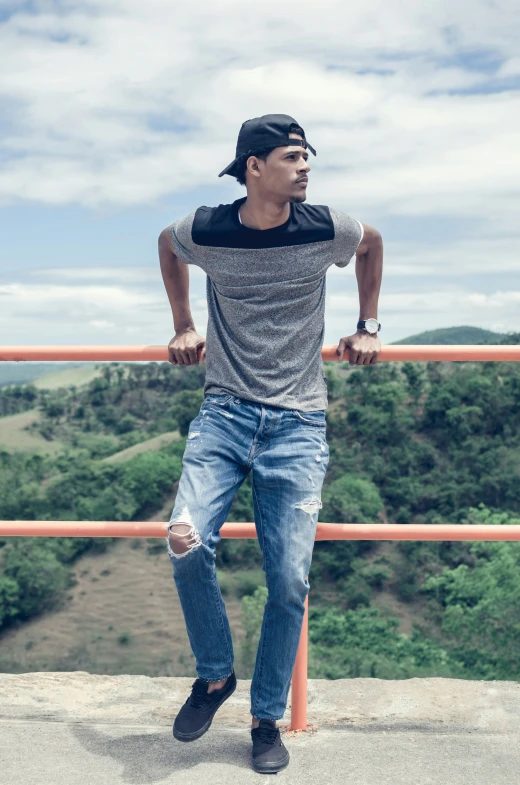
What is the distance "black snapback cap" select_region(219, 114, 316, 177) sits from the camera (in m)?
2.13

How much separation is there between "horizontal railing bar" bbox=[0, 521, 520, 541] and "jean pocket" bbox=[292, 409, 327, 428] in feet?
0.82

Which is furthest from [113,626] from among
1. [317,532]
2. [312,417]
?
[312,417]

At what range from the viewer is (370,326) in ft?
7.41

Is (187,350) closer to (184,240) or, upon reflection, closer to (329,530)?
(184,240)

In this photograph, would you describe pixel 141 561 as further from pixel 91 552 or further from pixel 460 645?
pixel 460 645

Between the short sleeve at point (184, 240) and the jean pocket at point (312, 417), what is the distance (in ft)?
1.59

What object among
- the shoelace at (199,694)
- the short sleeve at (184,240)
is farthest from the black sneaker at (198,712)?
the short sleeve at (184,240)

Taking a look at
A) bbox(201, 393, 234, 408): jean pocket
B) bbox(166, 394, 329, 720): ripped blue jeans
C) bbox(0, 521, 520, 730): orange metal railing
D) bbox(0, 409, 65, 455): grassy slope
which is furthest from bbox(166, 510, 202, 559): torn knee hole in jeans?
bbox(0, 409, 65, 455): grassy slope

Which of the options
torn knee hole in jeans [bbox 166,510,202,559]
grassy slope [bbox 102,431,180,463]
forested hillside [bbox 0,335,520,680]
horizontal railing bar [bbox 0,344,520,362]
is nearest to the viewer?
torn knee hole in jeans [bbox 166,510,202,559]

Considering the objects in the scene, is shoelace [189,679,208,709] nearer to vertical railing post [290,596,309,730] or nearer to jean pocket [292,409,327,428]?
vertical railing post [290,596,309,730]

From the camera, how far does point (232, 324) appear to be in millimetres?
2152

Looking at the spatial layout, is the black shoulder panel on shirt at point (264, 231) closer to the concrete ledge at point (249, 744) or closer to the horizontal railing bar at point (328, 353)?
the horizontal railing bar at point (328, 353)

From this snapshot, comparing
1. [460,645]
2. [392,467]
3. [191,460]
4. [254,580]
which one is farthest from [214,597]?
[392,467]

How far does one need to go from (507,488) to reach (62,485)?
19.4 metres
